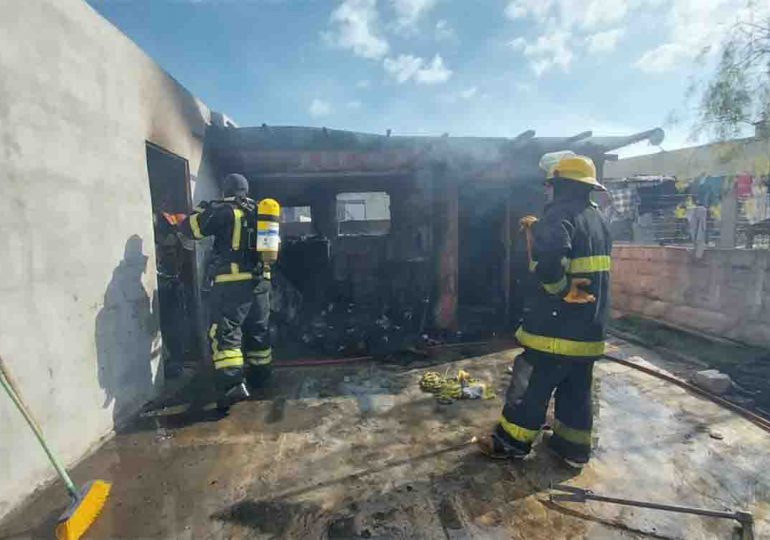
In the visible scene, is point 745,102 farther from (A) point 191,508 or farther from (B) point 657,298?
(A) point 191,508

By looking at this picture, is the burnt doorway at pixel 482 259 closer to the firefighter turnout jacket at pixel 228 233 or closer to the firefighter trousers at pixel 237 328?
the firefighter trousers at pixel 237 328

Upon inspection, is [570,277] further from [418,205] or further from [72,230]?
[418,205]

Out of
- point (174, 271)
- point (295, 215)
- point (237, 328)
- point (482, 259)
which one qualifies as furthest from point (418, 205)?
point (295, 215)

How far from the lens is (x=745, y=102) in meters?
9.32

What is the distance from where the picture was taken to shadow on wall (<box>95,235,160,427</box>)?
3293 mm

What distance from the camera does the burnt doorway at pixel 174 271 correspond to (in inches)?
189

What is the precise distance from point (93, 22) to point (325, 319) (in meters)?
4.93

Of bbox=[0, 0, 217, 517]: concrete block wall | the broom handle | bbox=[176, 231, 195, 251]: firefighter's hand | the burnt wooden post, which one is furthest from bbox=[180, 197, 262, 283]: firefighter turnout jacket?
the burnt wooden post

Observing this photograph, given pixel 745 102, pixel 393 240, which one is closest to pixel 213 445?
pixel 393 240

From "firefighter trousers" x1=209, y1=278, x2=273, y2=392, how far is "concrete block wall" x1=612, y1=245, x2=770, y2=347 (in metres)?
6.87

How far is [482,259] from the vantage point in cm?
845

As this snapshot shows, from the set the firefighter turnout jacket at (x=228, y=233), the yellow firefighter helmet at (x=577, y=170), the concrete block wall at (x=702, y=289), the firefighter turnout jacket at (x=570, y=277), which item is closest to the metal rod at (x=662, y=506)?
the firefighter turnout jacket at (x=570, y=277)

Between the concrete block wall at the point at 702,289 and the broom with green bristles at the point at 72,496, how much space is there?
7846 mm

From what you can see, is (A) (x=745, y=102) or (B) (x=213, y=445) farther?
(A) (x=745, y=102)
